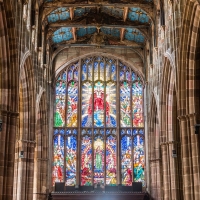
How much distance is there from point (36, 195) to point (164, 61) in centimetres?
1166

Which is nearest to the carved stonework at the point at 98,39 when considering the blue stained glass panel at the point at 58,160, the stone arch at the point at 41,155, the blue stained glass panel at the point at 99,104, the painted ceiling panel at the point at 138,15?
the painted ceiling panel at the point at 138,15

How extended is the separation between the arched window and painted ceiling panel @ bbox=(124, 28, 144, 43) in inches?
90.9

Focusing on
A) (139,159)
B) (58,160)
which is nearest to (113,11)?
(139,159)

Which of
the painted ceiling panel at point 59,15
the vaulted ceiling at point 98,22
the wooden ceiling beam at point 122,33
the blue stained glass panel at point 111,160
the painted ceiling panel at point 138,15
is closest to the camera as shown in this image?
the vaulted ceiling at point 98,22

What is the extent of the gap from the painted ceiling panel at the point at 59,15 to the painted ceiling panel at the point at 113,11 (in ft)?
7.95

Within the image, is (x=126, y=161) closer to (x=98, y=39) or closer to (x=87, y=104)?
(x=87, y=104)

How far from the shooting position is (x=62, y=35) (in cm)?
2997

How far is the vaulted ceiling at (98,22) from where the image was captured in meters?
25.4

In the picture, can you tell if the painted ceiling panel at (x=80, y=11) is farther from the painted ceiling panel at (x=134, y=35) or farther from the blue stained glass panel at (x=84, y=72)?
the blue stained glass panel at (x=84, y=72)

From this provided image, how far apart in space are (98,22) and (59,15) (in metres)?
2.56

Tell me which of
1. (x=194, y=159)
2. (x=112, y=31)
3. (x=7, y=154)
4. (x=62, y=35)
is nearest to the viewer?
(x=194, y=159)

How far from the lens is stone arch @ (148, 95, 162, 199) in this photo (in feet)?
86.6

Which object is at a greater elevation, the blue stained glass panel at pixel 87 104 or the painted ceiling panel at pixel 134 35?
the painted ceiling panel at pixel 134 35

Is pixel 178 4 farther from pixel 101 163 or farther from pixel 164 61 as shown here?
pixel 101 163
